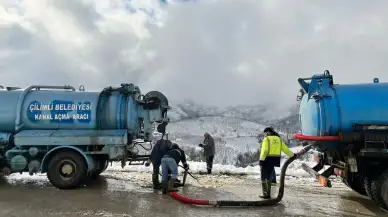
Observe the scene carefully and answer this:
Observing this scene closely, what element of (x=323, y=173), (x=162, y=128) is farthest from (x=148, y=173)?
(x=323, y=173)

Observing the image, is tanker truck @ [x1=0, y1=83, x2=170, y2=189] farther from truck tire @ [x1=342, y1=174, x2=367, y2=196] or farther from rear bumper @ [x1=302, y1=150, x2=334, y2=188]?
truck tire @ [x1=342, y1=174, x2=367, y2=196]

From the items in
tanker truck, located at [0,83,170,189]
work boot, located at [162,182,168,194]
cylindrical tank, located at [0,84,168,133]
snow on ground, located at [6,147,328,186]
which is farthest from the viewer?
snow on ground, located at [6,147,328,186]

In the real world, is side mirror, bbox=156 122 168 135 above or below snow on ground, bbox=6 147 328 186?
above

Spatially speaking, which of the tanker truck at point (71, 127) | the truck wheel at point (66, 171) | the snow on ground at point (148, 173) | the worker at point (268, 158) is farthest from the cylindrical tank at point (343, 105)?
the truck wheel at point (66, 171)

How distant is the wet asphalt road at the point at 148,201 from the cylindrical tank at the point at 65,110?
163cm

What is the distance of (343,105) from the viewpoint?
22.3 feet

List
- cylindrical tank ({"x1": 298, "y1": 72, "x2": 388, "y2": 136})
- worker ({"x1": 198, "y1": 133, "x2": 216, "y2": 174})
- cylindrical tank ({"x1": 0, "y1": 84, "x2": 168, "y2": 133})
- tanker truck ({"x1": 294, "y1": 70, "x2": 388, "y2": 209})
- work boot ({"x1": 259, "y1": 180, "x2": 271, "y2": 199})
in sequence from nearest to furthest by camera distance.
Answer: tanker truck ({"x1": 294, "y1": 70, "x2": 388, "y2": 209}), cylindrical tank ({"x1": 298, "y1": 72, "x2": 388, "y2": 136}), work boot ({"x1": 259, "y1": 180, "x2": 271, "y2": 199}), cylindrical tank ({"x1": 0, "y1": 84, "x2": 168, "y2": 133}), worker ({"x1": 198, "y1": 133, "x2": 216, "y2": 174})

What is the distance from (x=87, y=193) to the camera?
324 inches

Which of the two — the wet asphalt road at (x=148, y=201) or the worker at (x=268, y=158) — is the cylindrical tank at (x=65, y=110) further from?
the worker at (x=268, y=158)

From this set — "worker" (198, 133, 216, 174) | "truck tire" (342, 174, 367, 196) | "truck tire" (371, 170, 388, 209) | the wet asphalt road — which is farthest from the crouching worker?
"truck tire" (371, 170, 388, 209)

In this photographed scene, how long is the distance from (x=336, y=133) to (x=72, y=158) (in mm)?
6168

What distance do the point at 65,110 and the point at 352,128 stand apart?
6.87m

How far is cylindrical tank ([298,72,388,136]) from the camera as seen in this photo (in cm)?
664

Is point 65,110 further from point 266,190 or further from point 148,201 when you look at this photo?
point 266,190
